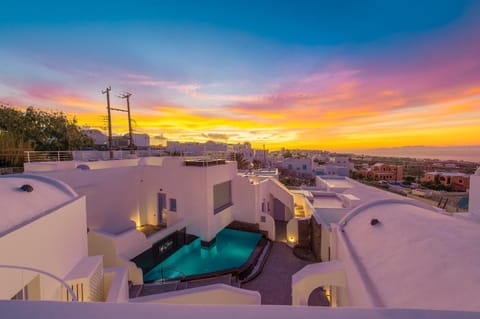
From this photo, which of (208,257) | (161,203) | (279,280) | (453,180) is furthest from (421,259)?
(453,180)

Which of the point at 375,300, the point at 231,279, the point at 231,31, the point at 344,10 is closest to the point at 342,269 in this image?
the point at 375,300

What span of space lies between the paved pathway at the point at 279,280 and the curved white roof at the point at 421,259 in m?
4.48

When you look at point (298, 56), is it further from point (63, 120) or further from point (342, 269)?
point (63, 120)

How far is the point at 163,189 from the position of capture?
12.6 m

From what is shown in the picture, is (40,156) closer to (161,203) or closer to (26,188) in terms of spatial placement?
(161,203)

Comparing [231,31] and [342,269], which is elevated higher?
[231,31]

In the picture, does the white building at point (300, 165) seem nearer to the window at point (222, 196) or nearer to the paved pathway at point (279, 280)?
the window at point (222, 196)

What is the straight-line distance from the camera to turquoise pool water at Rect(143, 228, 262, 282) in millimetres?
9404

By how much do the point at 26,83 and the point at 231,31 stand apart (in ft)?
41.7

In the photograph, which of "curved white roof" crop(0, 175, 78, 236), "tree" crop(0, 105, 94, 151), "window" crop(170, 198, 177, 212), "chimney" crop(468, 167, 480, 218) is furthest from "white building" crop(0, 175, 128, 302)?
"tree" crop(0, 105, 94, 151)

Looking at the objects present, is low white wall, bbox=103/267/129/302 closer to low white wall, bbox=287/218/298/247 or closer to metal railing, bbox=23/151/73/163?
low white wall, bbox=287/218/298/247

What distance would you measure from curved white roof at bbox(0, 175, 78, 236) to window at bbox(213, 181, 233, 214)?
791 centimetres

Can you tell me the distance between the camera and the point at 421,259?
3.46 meters

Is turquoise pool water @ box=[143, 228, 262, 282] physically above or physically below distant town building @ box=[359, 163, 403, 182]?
below
